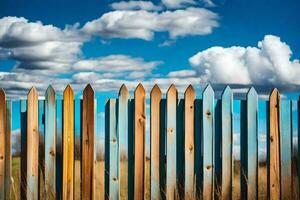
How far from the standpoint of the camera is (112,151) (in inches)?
267

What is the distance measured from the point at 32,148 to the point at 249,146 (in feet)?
9.84

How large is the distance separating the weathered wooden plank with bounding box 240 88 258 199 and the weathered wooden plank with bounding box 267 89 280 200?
8.4 inches

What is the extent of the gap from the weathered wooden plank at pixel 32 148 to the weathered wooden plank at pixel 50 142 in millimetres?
149

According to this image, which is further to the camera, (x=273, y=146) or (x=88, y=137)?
(x=273, y=146)

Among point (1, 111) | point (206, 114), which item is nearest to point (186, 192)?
point (206, 114)

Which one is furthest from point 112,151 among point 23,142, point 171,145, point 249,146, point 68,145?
point 249,146

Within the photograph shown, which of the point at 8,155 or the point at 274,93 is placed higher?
the point at 274,93

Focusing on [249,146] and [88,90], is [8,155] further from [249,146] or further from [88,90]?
[249,146]

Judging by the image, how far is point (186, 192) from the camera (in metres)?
6.84

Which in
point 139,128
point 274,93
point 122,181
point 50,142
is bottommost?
point 122,181

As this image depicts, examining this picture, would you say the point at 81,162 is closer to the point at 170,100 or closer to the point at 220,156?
the point at 170,100

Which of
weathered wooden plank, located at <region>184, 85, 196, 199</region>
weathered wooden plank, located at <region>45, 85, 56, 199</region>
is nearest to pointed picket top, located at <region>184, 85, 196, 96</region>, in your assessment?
weathered wooden plank, located at <region>184, 85, 196, 199</region>

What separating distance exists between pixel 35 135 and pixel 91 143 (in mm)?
802

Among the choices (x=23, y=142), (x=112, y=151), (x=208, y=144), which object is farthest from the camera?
(x=23, y=142)
